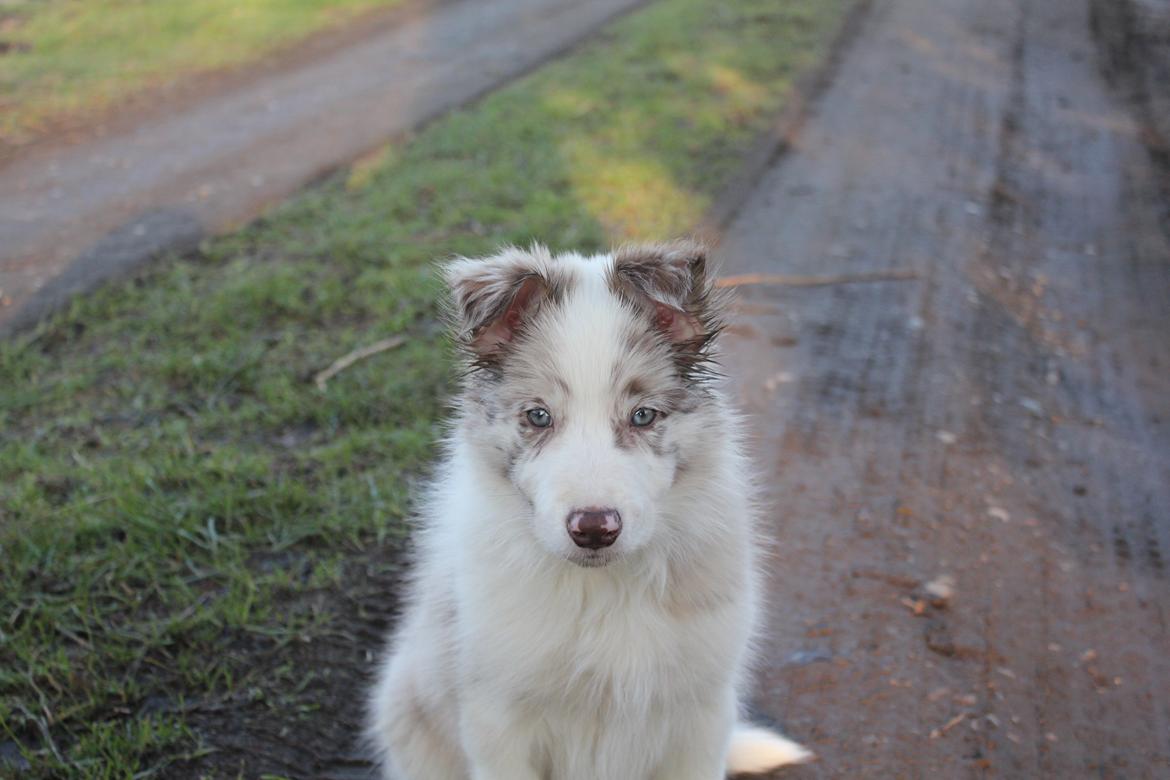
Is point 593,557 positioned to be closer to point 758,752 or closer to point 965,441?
point 758,752

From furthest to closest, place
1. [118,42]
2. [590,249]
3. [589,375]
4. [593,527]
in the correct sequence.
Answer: [118,42] < [590,249] < [589,375] < [593,527]

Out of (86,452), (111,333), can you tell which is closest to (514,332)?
(86,452)

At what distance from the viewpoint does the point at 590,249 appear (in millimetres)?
6465

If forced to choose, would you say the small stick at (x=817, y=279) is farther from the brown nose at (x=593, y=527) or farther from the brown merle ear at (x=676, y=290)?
the brown nose at (x=593, y=527)

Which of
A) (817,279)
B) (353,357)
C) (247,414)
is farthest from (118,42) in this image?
(817,279)

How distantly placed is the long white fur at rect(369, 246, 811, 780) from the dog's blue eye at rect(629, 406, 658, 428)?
0.07 m

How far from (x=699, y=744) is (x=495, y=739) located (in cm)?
55

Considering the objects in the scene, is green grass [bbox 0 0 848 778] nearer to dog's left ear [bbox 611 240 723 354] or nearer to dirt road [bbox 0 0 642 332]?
dirt road [bbox 0 0 642 332]

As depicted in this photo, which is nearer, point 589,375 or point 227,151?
point 589,375

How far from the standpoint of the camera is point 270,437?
191 inches

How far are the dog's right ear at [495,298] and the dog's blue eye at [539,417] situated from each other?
20cm

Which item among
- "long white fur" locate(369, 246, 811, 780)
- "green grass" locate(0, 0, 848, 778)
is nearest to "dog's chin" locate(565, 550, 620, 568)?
"long white fur" locate(369, 246, 811, 780)

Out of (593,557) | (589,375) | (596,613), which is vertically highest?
(589,375)

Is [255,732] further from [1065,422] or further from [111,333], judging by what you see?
[1065,422]
